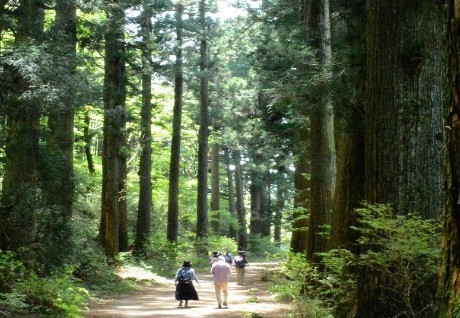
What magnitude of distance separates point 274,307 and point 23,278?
5.91 metres

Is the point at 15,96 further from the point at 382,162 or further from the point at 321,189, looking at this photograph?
the point at 382,162

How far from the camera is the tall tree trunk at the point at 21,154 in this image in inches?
481

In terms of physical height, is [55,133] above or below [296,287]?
above

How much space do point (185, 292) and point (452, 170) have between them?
14253 millimetres

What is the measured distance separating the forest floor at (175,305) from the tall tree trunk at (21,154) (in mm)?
2452

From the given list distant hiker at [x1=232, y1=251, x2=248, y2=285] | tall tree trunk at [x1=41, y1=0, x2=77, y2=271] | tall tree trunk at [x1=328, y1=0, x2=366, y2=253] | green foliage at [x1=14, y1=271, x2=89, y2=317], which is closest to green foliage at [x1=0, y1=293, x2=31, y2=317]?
green foliage at [x1=14, y1=271, x2=89, y2=317]

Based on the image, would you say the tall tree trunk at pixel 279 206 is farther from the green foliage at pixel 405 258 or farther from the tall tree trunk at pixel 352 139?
the green foliage at pixel 405 258

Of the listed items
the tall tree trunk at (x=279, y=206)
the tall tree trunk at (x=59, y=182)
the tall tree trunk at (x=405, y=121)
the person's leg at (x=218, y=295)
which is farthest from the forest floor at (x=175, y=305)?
the tall tree trunk at (x=279, y=206)

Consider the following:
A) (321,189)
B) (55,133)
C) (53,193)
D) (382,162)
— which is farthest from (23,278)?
(382,162)

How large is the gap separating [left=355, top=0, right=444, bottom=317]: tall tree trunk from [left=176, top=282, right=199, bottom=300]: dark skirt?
1026 centimetres

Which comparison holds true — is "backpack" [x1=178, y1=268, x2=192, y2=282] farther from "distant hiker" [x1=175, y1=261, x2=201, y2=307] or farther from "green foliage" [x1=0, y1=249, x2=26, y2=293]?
"green foliage" [x1=0, y1=249, x2=26, y2=293]

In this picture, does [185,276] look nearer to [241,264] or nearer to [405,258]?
[241,264]

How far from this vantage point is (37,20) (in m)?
13.7

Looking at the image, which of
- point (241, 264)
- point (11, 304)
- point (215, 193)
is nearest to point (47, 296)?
point (11, 304)
